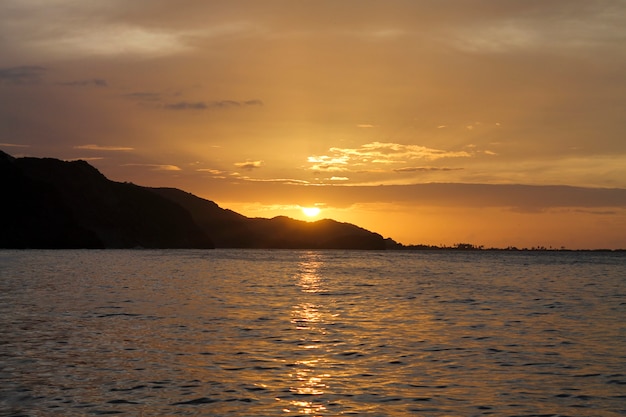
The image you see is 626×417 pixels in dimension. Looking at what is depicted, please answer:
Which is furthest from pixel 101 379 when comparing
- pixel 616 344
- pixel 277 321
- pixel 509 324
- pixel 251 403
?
pixel 509 324

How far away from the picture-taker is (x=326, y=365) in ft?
92.7

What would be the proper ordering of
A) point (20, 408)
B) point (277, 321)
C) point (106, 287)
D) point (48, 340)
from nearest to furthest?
1. point (20, 408)
2. point (48, 340)
3. point (277, 321)
4. point (106, 287)

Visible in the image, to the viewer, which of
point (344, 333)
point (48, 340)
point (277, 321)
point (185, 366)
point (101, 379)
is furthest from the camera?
point (277, 321)

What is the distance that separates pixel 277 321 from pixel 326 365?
51.3ft

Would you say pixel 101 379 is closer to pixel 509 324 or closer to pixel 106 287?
pixel 509 324

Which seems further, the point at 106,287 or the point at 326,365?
the point at 106,287

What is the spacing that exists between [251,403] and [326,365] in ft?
23.1

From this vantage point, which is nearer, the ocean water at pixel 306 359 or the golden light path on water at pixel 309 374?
the golden light path on water at pixel 309 374

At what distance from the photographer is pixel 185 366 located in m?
27.7

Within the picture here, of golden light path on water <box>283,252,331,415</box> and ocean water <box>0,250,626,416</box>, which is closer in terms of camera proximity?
golden light path on water <box>283,252,331,415</box>

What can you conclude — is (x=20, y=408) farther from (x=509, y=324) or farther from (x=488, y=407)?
(x=509, y=324)

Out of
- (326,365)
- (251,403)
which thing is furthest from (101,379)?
(326,365)

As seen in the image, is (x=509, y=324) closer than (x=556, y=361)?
No

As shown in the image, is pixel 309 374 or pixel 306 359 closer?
pixel 309 374
